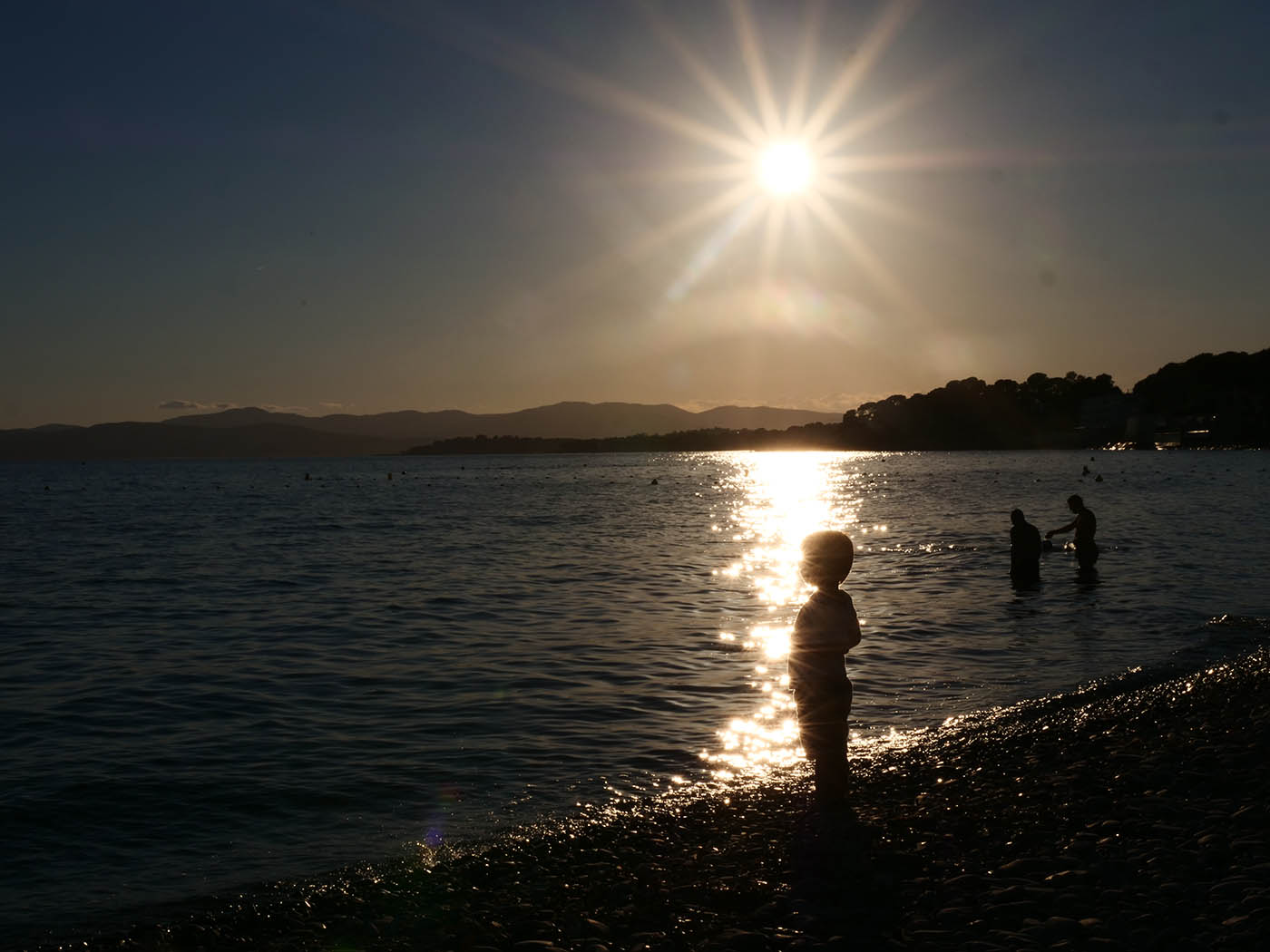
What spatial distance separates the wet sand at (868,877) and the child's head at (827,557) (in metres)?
2.11

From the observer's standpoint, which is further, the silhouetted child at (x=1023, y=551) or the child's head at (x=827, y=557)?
the silhouetted child at (x=1023, y=551)

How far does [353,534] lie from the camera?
162ft

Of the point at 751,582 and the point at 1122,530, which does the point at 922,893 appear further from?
the point at 1122,530

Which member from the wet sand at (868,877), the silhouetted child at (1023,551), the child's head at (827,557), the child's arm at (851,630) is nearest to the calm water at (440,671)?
the silhouetted child at (1023,551)

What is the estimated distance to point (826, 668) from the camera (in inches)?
348

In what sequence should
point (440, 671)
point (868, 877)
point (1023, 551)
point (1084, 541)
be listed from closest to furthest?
1. point (868, 877)
2. point (440, 671)
3. point (1023, 551)
4. point (1084, 541)

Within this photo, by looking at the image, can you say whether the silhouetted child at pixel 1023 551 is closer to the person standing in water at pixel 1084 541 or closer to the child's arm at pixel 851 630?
Result: the person standing in water at pixel 1084 541

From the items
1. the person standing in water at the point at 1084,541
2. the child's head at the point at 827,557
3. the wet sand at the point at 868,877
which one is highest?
the child's head at the point at 827,557

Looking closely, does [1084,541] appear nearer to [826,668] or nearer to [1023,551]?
[1023,551]

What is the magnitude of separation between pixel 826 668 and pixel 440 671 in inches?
366

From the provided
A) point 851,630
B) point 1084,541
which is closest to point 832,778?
point 851,630

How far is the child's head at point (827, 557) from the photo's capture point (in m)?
8.72

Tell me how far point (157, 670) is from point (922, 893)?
14678mm

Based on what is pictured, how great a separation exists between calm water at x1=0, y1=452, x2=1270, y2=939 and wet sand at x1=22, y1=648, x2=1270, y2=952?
1.17 meters
